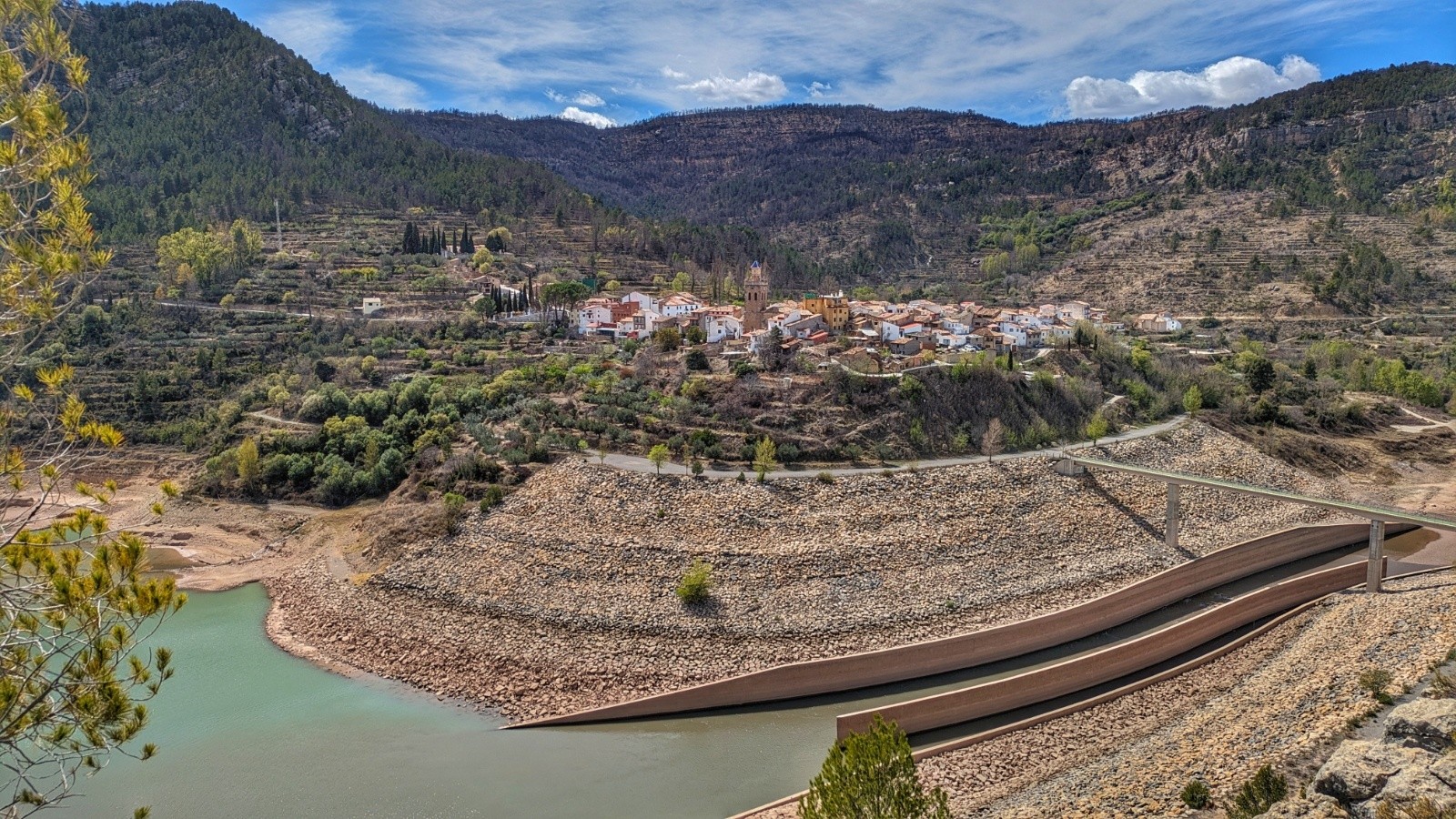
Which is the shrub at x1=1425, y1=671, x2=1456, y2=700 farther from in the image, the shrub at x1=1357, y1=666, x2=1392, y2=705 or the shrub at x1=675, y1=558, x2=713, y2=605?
the shrub at x1=675, y1=558, x2=713, y2=605

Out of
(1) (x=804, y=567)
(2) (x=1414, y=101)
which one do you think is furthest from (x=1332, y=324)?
(1) (x=804, y=567)

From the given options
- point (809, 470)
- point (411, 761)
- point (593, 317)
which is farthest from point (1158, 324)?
point (411, 761)

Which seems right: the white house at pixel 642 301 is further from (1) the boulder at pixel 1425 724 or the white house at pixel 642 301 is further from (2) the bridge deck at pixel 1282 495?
(1) the boulder at pixel 1425 724

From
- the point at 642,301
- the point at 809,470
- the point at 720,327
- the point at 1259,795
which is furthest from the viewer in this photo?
the point at 642,301

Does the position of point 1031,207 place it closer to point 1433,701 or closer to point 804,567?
point 804,567

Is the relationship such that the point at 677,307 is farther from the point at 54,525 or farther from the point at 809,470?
the point at 54,525

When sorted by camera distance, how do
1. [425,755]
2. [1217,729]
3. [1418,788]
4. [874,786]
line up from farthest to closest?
[425,755] < [1217,729] < [874,786] < [1418,788]
